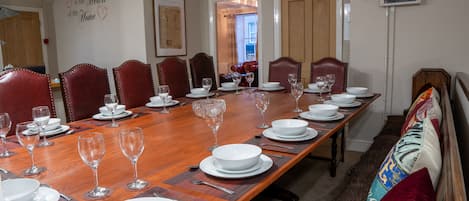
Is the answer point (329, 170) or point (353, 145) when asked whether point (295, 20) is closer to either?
point (353, 145)

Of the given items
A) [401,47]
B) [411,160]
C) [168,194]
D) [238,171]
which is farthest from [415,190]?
[401,47]

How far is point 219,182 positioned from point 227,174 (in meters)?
0.05

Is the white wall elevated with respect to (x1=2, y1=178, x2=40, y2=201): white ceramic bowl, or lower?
elevated

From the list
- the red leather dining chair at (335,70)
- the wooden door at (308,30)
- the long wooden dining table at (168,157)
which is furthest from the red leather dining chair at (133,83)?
the wooden door at (308,30)

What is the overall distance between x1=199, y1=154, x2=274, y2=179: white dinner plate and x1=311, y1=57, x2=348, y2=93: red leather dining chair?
223 centimetres

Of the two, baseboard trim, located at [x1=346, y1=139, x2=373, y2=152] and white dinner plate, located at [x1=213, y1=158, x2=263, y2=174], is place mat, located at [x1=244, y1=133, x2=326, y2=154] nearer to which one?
white dinner plate, located at [x1=213, y1=158, x2=263, y2=174]

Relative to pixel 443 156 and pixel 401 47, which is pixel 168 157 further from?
pixel 401 47

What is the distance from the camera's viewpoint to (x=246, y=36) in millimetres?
11156

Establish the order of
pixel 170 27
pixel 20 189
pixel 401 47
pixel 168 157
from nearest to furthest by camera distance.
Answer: pixel 20 189 < pixel 168 157 < pixel 401 47 < pixel 170 27

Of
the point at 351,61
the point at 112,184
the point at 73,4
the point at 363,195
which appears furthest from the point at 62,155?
the point at 73,4

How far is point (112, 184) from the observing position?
4.05 feet

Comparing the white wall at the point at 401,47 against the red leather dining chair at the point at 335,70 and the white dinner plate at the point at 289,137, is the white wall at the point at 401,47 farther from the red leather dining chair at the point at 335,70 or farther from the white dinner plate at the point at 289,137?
the white dinner plate at the point at 289,137

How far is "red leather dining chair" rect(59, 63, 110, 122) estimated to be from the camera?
2.57m

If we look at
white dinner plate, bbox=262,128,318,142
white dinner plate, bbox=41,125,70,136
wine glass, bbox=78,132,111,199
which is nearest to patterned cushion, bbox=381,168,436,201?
white dinner plate, bbox=262,128,318,142
